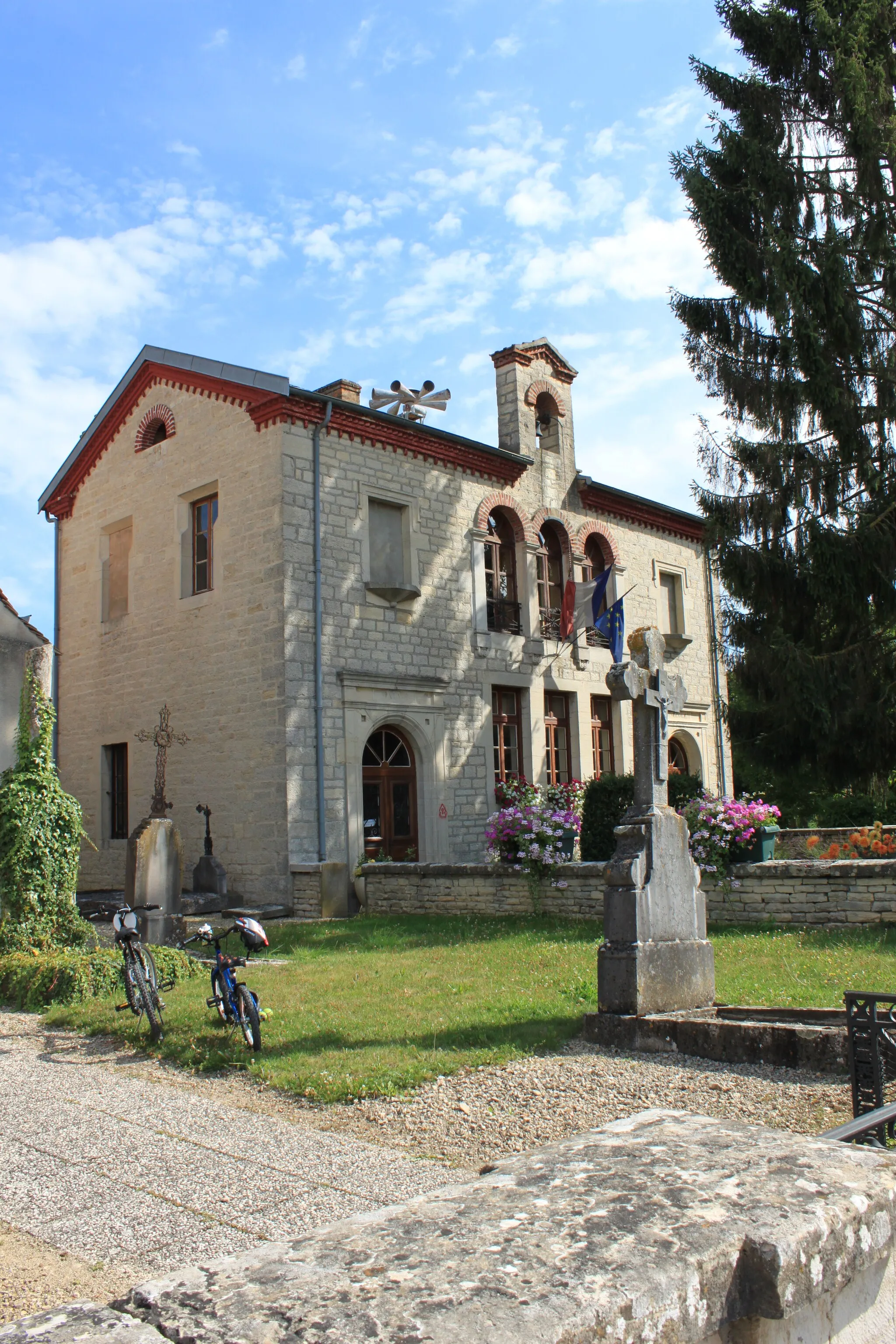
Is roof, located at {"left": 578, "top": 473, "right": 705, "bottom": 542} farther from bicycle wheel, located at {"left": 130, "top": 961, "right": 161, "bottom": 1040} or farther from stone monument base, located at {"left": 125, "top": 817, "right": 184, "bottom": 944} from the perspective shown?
bicycle wheel, located at {"left": 130, "top": 961, "right": 161, "bottom": 1040}

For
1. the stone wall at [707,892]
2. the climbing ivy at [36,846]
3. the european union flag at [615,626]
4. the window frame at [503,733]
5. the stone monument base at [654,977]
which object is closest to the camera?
the stone monument base at [654,977]

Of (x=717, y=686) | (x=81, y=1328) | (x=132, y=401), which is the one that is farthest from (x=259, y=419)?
(x=81, y=1328)

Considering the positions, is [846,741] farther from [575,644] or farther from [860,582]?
[575,644]

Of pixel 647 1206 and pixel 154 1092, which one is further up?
pixel 647 1206

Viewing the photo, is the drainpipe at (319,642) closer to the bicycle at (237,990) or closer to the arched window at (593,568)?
the arched window at (593,568)

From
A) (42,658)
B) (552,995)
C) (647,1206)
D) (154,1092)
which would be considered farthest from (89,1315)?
(42,658)

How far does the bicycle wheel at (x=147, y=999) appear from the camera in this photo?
24.3 ft

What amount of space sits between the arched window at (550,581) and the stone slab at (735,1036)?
1312cm

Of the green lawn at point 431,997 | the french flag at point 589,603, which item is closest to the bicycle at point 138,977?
the green lawn at point 431,997

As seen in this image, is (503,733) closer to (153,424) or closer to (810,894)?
(153,424)

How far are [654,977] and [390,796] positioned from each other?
9908mm

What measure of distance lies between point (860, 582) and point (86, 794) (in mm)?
13946

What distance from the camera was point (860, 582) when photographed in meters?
16.6

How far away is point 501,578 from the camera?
764 inches
